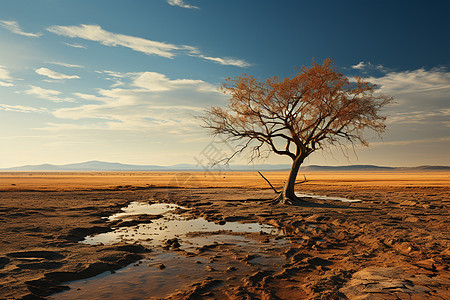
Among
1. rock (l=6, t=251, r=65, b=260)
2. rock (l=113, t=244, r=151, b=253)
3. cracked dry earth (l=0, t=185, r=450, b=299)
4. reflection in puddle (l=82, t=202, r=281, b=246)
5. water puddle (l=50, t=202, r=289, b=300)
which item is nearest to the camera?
cracked dry earth (l=0, t=185, r=450, b=299)

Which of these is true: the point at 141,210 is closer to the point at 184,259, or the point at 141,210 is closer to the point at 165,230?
the point at 165,230

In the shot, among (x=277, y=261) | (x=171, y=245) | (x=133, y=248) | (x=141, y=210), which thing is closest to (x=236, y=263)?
(x=277, y=261)

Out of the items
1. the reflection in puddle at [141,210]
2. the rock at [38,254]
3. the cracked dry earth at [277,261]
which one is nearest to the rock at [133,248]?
the cracked dry earth at [277,261]

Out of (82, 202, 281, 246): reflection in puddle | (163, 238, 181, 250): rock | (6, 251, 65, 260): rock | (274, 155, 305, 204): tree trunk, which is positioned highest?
(274, 155, 305, 204): tree trunk

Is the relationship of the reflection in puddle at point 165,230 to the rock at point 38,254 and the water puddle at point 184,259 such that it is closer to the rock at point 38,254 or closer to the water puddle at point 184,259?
the water puddle at point 184,259

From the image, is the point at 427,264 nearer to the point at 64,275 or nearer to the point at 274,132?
the point at 64,275

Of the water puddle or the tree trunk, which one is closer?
the water puddle

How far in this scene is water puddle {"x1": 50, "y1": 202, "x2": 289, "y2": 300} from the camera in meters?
5.98

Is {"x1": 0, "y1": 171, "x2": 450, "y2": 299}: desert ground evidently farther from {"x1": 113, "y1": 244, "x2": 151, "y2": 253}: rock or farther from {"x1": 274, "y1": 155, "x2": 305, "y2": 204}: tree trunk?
{"x1": 274, "y1": 155, "x2": 305, "y2": 204}: tree trunk

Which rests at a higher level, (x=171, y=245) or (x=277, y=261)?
(x=277, y=261)

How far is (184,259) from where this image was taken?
8.01 metres

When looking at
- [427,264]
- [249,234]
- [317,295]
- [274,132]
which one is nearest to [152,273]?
[317,295]

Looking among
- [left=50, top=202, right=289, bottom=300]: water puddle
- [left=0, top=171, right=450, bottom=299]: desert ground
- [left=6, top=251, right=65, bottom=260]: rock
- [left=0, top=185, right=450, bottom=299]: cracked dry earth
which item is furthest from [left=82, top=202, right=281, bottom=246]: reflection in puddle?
[left=6, top=251, right=65, bottom=260]: rock

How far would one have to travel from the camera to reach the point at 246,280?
627 centimetres
